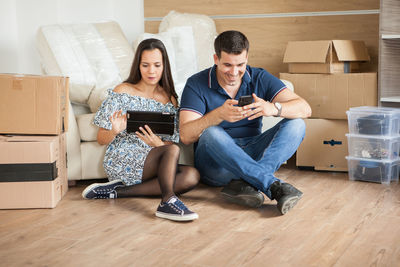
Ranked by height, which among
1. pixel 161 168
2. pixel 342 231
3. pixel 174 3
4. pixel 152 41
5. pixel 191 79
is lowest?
pixel 342 231

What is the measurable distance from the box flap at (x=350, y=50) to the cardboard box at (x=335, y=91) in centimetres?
11

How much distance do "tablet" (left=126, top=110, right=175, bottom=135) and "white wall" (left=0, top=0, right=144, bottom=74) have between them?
1420 millimetres

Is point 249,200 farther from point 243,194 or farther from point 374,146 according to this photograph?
point 374,146

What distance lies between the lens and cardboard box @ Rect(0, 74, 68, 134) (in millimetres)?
2193

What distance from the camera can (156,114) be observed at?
7.25ft

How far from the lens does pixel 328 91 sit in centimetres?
286

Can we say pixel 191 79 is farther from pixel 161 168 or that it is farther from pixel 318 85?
pixel 318 85

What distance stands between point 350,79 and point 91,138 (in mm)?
1367

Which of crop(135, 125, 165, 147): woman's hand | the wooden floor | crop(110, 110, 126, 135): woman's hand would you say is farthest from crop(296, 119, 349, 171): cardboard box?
crop(110, 110, 126, 135): woman's hand

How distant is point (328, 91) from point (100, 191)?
1340mm

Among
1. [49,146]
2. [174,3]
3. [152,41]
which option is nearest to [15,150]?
[49,146]

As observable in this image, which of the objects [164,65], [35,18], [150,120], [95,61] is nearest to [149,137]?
[150,120]

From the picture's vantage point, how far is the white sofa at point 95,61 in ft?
8.32

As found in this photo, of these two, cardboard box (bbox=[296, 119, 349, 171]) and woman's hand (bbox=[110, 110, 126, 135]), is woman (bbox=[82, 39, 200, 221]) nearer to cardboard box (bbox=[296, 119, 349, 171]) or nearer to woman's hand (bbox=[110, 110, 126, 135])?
woman's hand (bbox=[110, 110, 126, 135])
